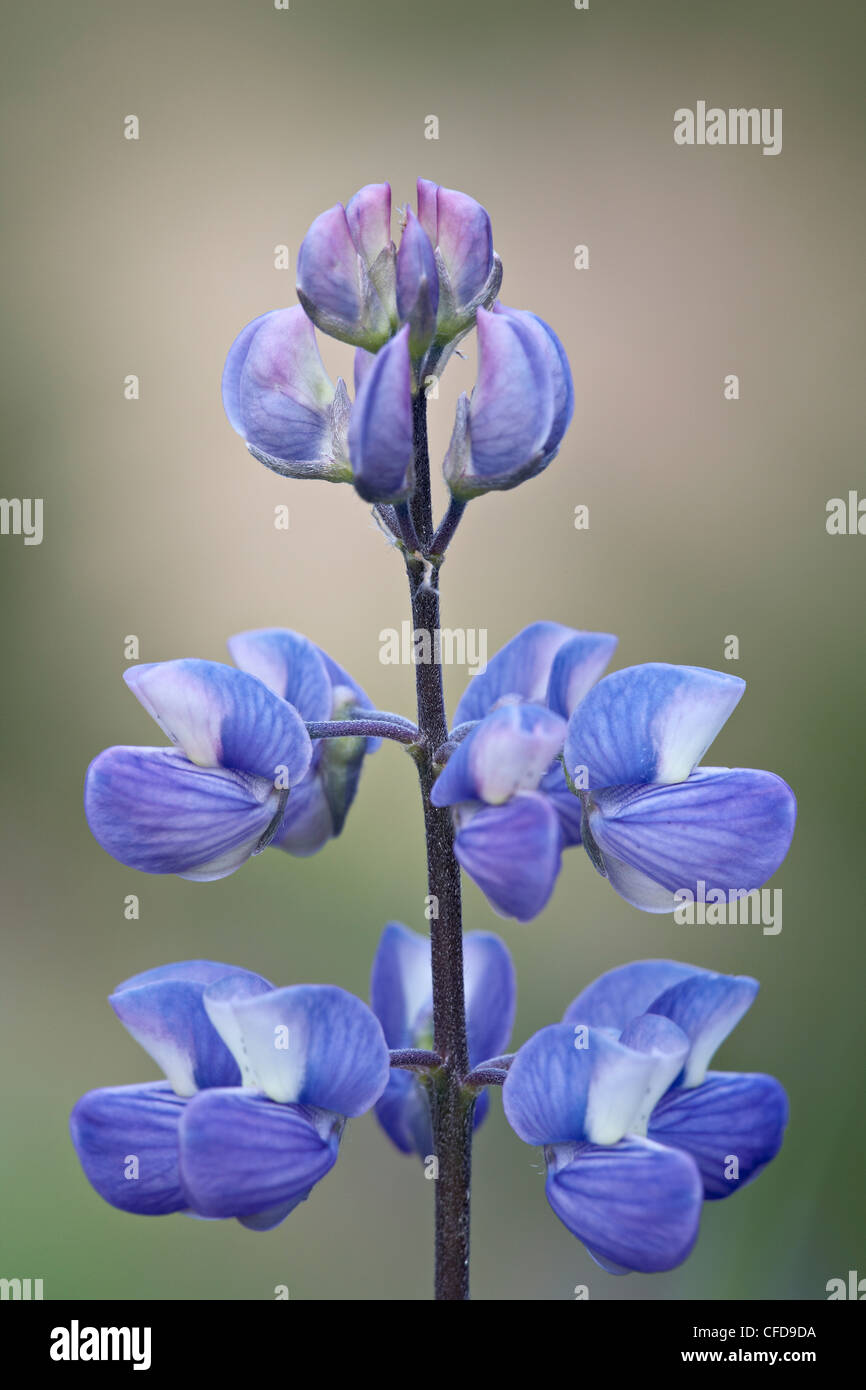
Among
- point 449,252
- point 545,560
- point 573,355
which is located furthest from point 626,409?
point 449,252

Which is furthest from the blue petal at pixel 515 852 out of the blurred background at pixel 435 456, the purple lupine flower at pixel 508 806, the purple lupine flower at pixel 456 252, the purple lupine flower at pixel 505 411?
the blurred background at pixel 435 456

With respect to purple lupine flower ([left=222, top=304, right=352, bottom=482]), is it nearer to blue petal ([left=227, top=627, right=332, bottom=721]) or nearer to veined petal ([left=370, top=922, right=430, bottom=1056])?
blue petal ([left=227, top=627, right=332, bottom=721])

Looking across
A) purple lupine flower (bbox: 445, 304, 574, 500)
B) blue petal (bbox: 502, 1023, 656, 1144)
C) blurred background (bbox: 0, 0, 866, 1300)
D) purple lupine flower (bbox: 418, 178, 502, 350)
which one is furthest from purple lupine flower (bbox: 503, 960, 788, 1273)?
blurred background (bbox: 0, 0, 866, 1300)

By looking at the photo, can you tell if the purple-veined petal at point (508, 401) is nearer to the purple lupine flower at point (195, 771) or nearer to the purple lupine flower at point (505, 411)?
the purple lupine flower at point (505, 411)

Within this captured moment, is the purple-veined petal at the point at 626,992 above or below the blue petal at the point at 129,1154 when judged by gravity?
above

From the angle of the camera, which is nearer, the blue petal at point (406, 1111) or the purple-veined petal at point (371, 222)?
the purple-veined petal at point (371, 222)
